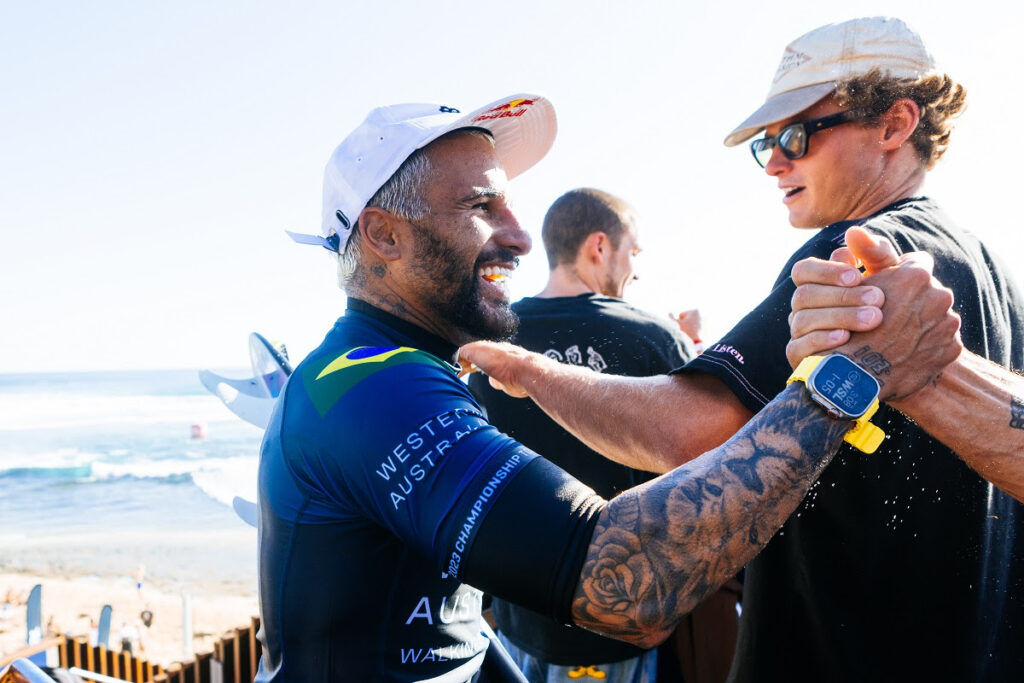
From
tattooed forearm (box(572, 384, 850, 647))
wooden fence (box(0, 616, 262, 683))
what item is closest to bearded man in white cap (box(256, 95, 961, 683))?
tattooed forearm (box(572, 384, 850, 647))

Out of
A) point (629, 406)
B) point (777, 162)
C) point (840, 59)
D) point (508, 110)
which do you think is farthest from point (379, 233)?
point (840, 59)

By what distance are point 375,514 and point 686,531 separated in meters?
0.64

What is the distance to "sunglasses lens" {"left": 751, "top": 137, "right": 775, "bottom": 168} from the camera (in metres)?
2.49

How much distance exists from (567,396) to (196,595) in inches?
693

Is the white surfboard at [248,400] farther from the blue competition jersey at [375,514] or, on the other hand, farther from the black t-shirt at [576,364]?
the blue competition jersey at [375,514]

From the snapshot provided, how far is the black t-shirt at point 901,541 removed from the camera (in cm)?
189

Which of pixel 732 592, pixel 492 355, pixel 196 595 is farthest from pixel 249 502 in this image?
pixel 196 595

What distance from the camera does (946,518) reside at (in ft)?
6.23

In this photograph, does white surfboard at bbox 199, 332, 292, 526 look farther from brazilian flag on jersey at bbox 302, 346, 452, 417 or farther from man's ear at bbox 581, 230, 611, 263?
brazilian flag on jersey at bbox 302, 346, 452, 417

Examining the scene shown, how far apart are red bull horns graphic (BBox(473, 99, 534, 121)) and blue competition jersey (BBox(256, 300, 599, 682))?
0.92 m

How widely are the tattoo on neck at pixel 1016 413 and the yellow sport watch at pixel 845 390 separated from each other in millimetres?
422

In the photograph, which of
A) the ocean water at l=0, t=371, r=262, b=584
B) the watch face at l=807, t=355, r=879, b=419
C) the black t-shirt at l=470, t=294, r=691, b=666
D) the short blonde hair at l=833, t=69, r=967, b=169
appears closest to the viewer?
the watch face at l=807, t=355, r=879, b=419

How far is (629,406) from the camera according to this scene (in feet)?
7.16

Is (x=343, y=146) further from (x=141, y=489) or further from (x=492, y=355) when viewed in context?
(x=141, y=489)
